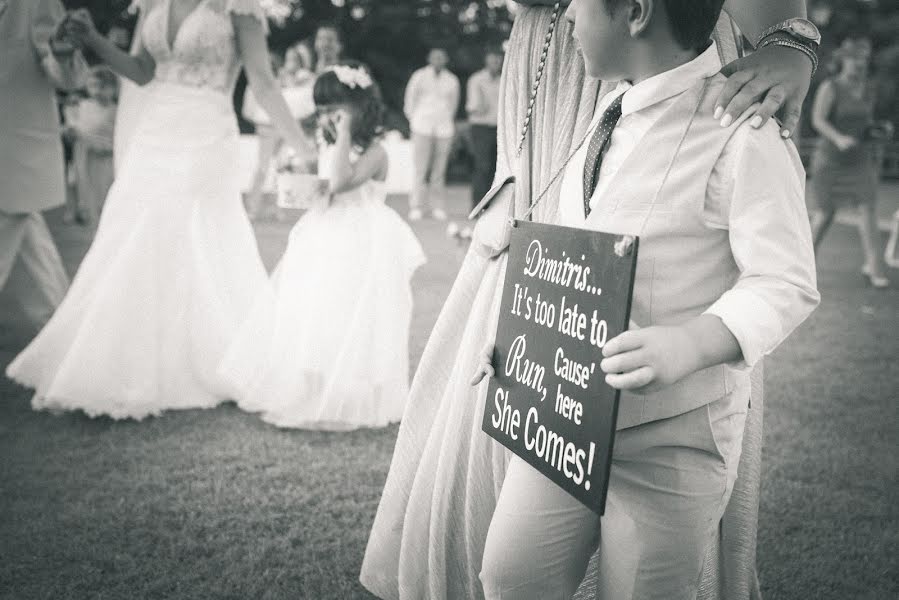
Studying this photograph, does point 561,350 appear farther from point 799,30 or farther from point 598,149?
point 799,30

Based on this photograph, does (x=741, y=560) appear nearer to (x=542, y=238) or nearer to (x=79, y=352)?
(x=542, y=238)

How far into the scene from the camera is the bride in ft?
14.0

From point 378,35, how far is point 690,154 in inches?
1324

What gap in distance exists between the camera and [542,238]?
1.55 metres

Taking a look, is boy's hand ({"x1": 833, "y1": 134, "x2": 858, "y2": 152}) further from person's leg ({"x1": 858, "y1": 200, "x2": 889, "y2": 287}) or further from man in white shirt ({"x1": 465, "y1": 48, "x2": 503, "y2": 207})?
man in white shirt ({"x1": 465, "y1": 48, "x2": 503, "y2": 207})

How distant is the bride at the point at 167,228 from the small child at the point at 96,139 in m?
5.70

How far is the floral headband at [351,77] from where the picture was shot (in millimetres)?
4500

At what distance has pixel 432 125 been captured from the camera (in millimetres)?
13422

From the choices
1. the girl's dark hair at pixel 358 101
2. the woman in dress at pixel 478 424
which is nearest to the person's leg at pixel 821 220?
the girl's dark hair at pixel 358 101

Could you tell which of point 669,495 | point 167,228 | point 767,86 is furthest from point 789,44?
point 167,228

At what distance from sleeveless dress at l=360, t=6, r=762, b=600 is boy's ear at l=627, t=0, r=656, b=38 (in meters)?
0.52

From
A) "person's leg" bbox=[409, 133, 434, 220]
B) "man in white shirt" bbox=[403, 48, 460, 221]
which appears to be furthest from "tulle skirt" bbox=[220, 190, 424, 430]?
"person's leg" bbox=[409, 133, 434, 220]

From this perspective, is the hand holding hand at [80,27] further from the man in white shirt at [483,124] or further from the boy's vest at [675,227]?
the man in white shirt at [483,124]

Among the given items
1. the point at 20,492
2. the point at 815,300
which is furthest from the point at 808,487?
the point at 20,492
